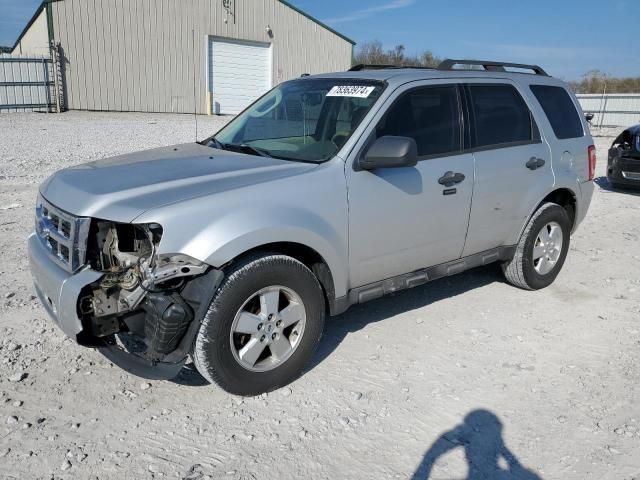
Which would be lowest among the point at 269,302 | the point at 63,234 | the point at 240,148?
the point at 269,302

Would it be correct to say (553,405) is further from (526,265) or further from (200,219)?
(200,219)

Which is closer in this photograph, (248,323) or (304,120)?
(248,323)

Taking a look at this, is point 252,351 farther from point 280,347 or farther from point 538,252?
point 538,252

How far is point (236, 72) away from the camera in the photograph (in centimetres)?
2555

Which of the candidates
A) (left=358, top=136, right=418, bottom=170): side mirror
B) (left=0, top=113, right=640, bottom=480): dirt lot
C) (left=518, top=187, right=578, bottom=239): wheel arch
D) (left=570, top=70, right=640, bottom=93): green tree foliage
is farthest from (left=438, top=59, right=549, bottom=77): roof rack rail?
(left=570, top=70, right=640, bottom=93): green tree foliage

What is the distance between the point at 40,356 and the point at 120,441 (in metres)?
1.19

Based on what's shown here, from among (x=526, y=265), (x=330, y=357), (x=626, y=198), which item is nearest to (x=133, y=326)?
(x=330, y=357)

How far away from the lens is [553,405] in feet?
11.6

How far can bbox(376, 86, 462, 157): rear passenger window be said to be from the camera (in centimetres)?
408

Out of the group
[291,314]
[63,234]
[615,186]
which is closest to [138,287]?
[63,234]

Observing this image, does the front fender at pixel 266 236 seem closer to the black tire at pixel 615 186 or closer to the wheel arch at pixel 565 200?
the wheel arch at pixel 565 200

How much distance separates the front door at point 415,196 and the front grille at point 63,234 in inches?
64.5

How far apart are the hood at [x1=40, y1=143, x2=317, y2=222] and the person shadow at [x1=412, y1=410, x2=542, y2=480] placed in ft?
5.94

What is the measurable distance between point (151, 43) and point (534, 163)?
21.1 m
